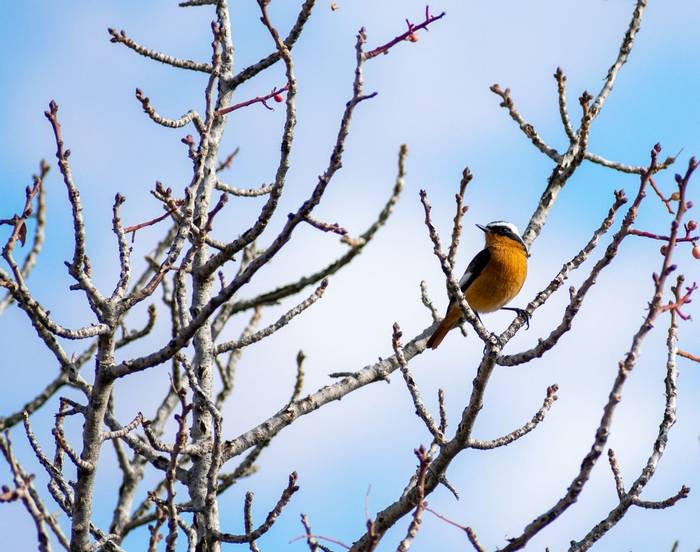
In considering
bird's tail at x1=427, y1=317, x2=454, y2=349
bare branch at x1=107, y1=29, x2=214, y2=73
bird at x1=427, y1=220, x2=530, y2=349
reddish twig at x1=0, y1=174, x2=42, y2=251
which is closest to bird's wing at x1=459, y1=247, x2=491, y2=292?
bird at x1=427, y1=220, x2=530, y2=349

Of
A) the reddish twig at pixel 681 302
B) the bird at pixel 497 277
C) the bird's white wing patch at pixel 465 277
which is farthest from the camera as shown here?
the bird's white wing patch at pixel 465 277

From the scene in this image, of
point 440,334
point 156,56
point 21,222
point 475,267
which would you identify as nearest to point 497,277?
point 475,267

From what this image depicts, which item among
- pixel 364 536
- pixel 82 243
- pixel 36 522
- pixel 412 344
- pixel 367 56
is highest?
pixel 412 344

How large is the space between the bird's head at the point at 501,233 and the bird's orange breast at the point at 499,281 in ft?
0.60

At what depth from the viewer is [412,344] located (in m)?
7.36

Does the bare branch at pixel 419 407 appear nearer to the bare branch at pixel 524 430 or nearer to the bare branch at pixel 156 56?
the bare branch at pixel 524 430

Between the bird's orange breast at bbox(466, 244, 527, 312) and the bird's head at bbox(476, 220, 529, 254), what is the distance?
18 centimetres

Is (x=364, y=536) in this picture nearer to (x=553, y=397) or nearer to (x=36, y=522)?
(x=553, y=397)

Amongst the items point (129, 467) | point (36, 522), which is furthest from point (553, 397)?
point (129, 467)

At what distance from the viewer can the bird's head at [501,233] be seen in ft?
31.9

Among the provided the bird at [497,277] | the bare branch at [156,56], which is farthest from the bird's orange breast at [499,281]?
the bare branch at [156,56]

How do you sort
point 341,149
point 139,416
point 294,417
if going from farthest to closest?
point 294,417
point 139,416
point 341,149

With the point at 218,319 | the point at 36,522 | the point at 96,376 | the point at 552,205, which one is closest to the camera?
the point at 36,522

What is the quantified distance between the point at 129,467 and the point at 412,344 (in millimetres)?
3957
